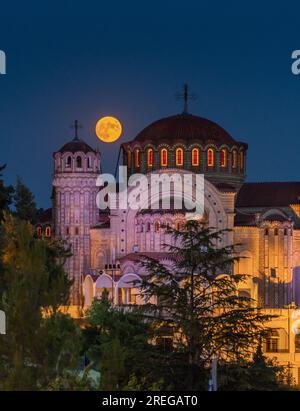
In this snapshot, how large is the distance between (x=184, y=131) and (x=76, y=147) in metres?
6.64

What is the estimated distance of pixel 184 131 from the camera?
79062 mm

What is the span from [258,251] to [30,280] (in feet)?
137

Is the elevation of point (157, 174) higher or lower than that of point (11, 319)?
higher

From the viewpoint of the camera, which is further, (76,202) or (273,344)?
(76,202)

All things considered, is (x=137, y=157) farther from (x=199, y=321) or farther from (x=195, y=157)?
(x=199, y=321)

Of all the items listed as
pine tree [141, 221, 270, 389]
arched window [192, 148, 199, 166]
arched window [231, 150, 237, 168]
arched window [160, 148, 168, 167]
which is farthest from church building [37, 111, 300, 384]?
pine tree [141, 221, 270, 389]

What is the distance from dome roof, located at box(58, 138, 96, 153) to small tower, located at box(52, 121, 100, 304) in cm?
24

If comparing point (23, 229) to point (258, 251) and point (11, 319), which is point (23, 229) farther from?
point (258, 251)

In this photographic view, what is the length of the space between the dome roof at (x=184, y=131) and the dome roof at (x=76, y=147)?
4604 millimetres

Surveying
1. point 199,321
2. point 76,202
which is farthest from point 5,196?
point 199,321

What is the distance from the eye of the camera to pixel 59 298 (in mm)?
33656

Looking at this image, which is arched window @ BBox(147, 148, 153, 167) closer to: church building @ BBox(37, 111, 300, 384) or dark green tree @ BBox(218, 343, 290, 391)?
church building @ BBox(37, 111, 300, 384)

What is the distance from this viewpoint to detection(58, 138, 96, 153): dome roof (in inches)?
2940
